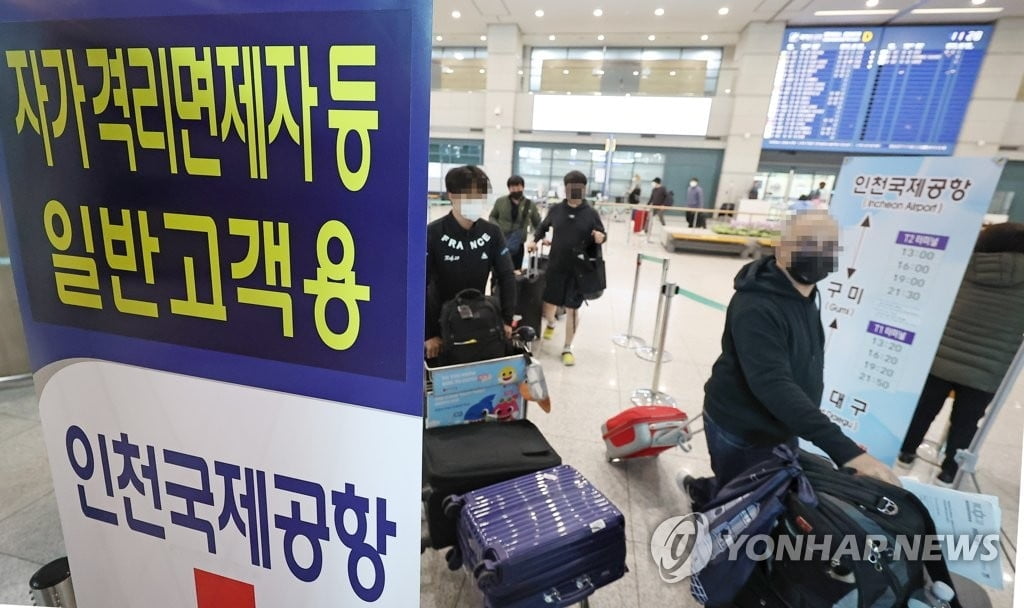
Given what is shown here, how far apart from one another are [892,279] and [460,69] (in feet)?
49.9

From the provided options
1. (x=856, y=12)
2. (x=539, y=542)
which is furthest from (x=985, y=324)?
(x=856, y=12)

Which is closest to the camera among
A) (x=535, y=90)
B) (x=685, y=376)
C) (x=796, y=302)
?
(x=796, y=302)

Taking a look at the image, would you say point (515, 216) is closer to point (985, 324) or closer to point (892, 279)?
point (892, 279)

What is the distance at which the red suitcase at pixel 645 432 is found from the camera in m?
2.36

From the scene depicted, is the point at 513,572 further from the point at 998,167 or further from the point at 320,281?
the point at 998,167

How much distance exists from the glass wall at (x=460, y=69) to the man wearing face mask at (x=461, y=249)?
544 inches

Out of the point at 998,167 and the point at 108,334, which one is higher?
the point at 998,167

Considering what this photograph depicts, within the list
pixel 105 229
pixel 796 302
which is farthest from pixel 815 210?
pixel 105 229

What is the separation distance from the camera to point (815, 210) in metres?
1.50

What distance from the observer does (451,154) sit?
15391 mm

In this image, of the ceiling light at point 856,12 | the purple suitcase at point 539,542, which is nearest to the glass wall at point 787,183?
the ceiling light at point 856,12

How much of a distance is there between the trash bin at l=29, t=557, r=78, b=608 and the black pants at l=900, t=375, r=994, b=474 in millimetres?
3623

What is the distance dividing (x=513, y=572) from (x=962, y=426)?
2703 millimetres

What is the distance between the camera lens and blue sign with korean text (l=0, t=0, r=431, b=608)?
584mm
